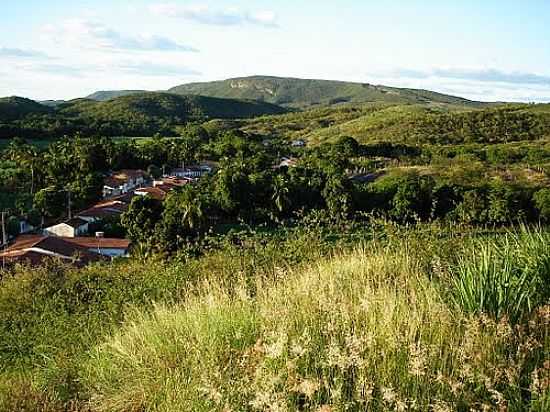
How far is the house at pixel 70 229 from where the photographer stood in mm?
40500

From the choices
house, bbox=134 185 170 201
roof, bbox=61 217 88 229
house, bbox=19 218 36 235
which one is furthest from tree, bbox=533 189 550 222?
house, bbox=19 218 36 235

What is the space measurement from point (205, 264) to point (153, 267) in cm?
112

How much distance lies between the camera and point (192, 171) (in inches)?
2746

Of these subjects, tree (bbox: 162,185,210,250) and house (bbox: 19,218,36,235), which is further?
house (bbox: 19,218,36,235)

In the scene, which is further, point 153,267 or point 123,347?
point 153,267

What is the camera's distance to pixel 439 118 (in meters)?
97.1

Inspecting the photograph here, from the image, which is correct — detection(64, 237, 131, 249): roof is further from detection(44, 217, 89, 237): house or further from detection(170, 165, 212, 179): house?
detection(170, 165, 212, 179): house

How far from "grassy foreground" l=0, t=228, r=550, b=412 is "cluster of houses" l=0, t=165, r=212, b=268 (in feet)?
30.3

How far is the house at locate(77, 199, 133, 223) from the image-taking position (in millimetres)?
44188

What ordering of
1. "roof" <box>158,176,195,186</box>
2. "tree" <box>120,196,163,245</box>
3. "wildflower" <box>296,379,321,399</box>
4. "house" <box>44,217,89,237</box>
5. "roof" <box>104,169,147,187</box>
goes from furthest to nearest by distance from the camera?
"roof" <box>104,169,147,187</box> < "roof" <box>158,176,195,186</box> < "house" <box>44,217,89,237</box> < "tree" <box>120,196,163,245</box> < "wildflower" <box>296,379,321,399</box>

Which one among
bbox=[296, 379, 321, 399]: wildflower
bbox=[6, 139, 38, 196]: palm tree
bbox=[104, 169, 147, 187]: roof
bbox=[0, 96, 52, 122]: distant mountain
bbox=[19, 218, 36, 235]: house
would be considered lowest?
bbox=[19, 218, 36, 235]: house

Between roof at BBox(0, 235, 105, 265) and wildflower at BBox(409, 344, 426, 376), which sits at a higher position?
wildflower at BBox(409, 344, 426, 376)

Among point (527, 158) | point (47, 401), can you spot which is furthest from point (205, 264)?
point (527, 158)

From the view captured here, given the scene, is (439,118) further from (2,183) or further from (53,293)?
(53,293)
